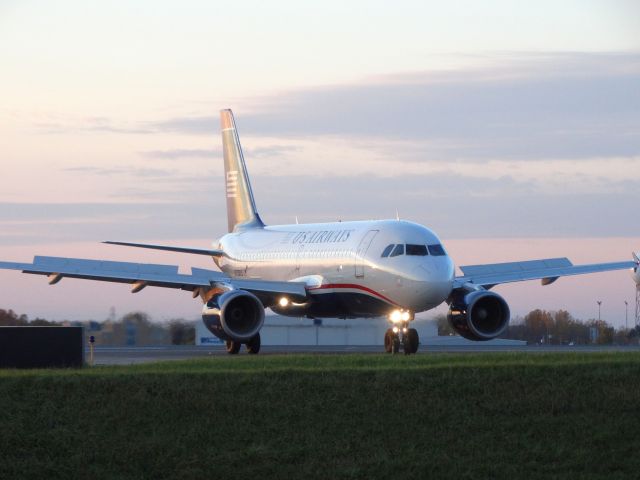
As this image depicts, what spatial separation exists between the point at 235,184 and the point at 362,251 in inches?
728

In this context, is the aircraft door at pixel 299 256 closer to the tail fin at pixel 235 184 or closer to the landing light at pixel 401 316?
the landing light at pixel 401 316

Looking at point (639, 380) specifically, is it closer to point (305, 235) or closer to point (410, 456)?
point (410, 456)

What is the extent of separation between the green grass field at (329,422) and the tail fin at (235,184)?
101ft

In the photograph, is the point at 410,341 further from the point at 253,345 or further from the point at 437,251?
the point at 253,345

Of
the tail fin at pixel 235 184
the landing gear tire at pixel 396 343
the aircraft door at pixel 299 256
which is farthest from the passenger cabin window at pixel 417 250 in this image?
the tail fin at pixel 235 184

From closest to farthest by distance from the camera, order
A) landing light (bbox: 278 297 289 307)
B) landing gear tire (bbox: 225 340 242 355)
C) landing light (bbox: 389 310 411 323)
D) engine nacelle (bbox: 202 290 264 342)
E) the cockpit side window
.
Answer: landing light (bbox: 389 310 411 323)
the cockpit side window
engine nacelle (bbox: 202 290 264 342)
landing gear tire (bbox: 225 340 242 355)
landing light (bbox: 278 297 289 307)

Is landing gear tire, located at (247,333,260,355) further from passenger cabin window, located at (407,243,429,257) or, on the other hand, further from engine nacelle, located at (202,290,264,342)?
passenger cabin window, located at (407,243,429,257)

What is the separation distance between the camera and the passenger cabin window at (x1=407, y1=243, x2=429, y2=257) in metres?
44.1

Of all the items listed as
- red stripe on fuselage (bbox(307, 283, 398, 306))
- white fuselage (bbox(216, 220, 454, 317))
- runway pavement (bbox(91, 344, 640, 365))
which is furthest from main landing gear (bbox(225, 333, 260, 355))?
red stripe on fuselage (bbox(307, 283, 398, 306))

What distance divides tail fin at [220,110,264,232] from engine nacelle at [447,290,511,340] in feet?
55.5

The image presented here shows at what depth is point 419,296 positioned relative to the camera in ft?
142

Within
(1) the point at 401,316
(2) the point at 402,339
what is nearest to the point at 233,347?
(1) the point at 401,316

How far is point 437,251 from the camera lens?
44.4m

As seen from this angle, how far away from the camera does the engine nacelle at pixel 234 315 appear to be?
44906mm
